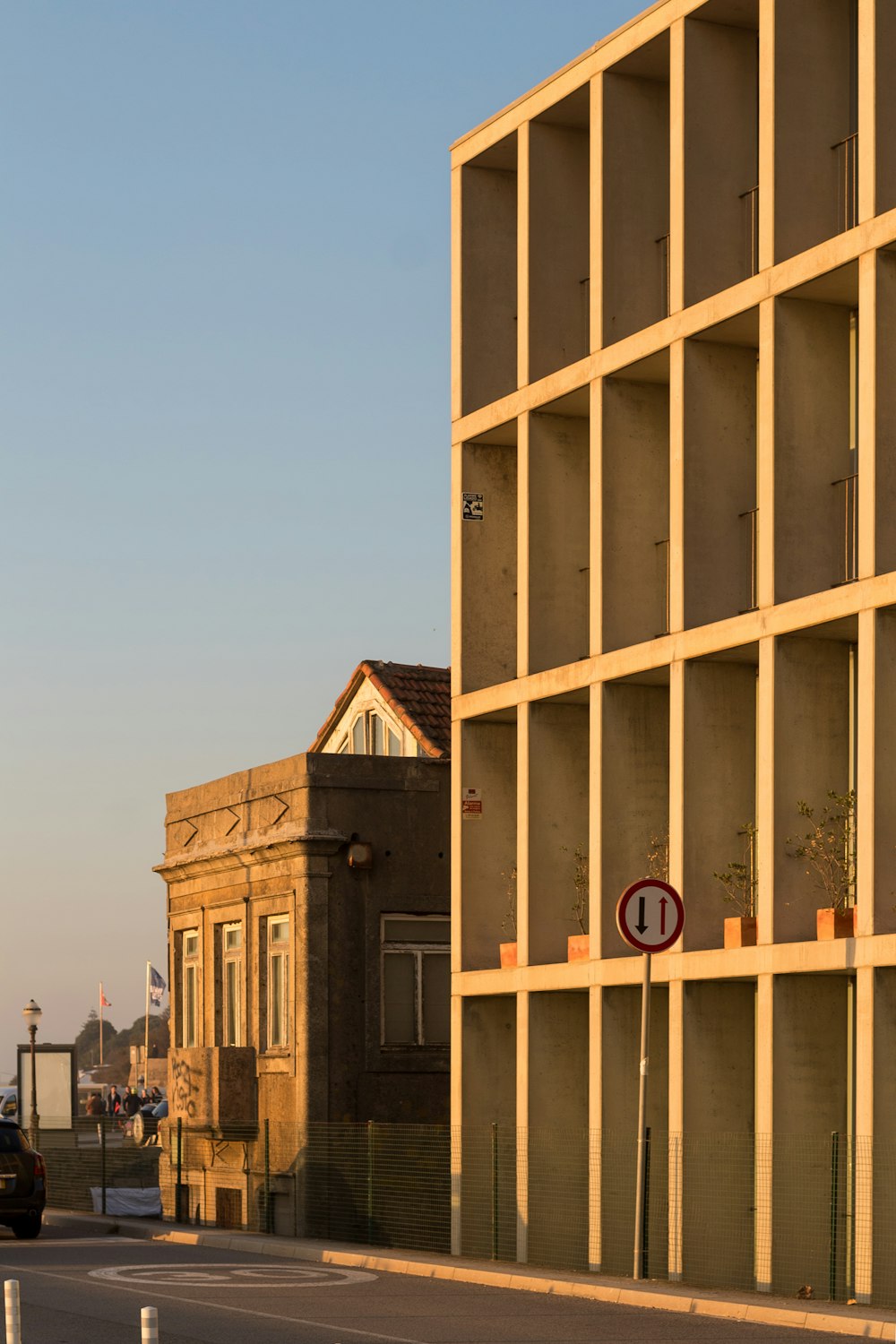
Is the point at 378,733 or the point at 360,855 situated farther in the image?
the point at 378,733

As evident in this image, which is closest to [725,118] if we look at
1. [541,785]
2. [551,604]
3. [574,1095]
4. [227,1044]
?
[551,604]

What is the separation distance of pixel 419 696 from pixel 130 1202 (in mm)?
9885

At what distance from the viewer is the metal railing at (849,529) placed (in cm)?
2223

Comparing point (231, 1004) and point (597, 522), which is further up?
point (597, 522)

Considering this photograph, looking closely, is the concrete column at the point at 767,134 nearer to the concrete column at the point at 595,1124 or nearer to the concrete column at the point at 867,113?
the concrete column at the point at 867,113

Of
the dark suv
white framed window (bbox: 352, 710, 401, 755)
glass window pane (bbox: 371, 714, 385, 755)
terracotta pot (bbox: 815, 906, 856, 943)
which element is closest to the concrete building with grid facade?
terracotta pot (bbox: 815, 906, 856, 943)

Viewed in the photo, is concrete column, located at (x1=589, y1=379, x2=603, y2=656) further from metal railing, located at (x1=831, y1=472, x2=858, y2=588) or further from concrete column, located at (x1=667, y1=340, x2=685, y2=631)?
metal railing, located at (x1=831, y1=472, x2=858, y2=588)

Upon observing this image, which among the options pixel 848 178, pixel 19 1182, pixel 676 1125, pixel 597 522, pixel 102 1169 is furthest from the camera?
pixel 102 1169

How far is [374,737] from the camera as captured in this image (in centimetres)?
4250

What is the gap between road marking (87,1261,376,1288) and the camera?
22250 mm

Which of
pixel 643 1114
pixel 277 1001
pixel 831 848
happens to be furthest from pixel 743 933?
pixel 277 1001

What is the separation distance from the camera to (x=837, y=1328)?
17.3 m

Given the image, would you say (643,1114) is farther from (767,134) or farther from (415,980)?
(415,980)

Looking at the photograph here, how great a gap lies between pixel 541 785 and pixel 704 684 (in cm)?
353
